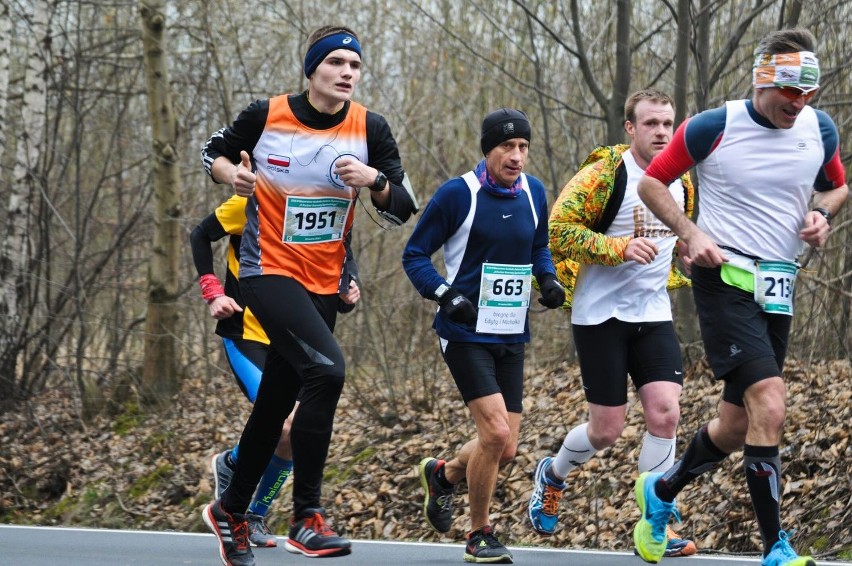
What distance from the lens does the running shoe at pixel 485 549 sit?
21.4 feet

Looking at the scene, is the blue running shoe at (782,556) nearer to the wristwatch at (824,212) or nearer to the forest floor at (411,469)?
the wristwatch at (824,212)

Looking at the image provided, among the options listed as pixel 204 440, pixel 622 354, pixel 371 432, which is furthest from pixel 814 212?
pixel 204 440

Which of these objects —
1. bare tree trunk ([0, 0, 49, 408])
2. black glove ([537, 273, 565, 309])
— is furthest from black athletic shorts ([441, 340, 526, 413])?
bare tree trunk ([0, 0, 49, 408])

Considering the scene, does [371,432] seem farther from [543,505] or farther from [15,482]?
[543,505]

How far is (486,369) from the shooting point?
21.1 ft

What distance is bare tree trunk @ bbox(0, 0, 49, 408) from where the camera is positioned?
48.5 feet

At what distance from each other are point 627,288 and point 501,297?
0.72 m

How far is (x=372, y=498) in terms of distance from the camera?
34.5 ft

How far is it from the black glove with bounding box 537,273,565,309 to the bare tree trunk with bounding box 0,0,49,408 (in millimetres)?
9787

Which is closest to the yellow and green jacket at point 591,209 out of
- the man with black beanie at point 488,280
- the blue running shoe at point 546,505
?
the man with black beanie at point 488,280

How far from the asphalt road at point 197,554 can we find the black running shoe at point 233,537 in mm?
1024

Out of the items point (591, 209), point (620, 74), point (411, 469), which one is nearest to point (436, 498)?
point (591, 209)

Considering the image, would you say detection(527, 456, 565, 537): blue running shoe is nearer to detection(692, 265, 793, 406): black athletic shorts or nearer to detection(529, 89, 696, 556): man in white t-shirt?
detection(529, 89, 696, 556): man in white t-shirt

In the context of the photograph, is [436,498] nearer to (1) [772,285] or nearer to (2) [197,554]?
(2) [197,554]
